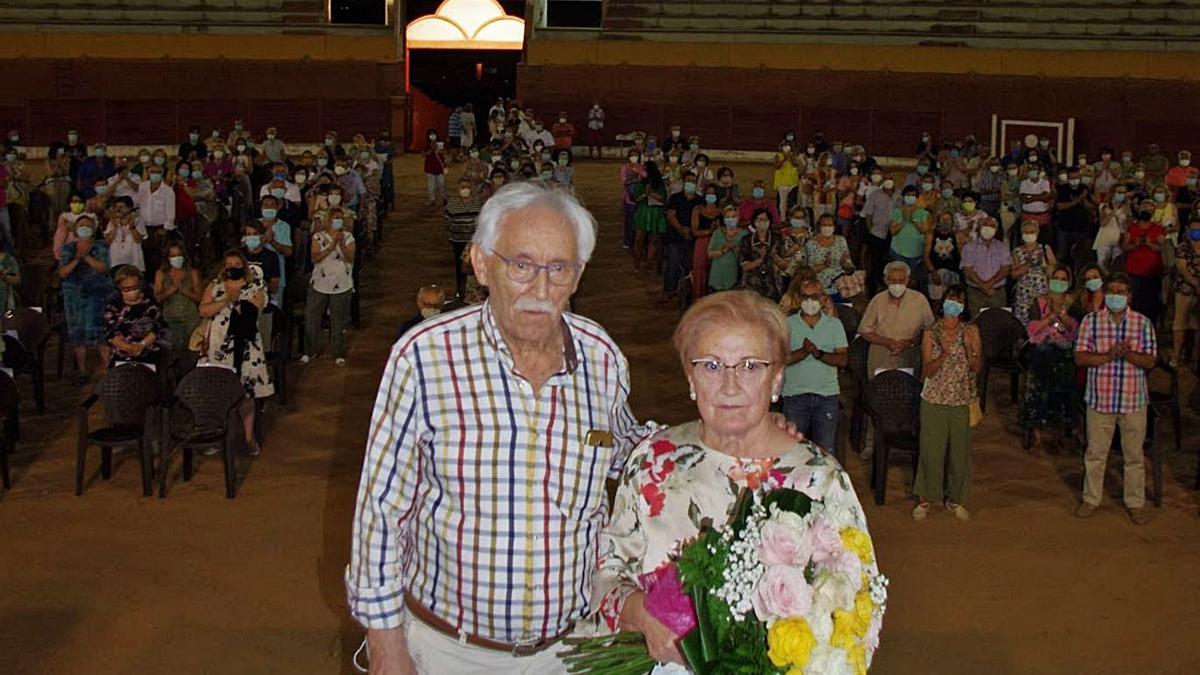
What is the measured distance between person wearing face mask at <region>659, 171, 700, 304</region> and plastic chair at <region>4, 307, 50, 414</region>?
864cm

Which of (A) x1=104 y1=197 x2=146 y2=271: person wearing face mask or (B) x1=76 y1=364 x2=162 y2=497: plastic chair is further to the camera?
(A) x1=104 y1=197 x2=146 y2=271: person wearing face mask

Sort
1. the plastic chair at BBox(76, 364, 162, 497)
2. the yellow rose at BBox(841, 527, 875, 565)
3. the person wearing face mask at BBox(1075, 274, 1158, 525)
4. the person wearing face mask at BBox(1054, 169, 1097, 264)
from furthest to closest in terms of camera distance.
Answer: the person wearing face mask at BBox(1054, 169, 1097, 264) < the plastic chair at BBox(76, 364, 162, 497) < the person wearing face mask at BBox(1075, 274, 1158, 525) < the yellow rose at BBox(841, 527, 875, 565)

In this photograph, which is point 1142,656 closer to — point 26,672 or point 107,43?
point 26,672

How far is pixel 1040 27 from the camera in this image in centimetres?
4409

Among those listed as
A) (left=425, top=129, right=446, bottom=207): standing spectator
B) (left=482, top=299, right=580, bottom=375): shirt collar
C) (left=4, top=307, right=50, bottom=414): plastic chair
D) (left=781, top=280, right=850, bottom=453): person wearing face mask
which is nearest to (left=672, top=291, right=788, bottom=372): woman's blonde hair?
(left=482, top=299, right=580, bottom=375): shirt collar

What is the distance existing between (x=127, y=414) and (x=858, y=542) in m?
10.0

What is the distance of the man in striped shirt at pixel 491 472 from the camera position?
4383 mm

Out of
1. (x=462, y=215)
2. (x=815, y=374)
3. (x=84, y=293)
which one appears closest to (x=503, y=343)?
(x=815, y=374)

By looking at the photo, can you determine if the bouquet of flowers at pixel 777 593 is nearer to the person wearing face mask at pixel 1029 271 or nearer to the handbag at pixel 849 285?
the person wearing face mask at pixel 1029 271

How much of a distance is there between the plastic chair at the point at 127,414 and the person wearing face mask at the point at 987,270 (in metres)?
9.03

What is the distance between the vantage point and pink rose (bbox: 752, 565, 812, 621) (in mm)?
3967

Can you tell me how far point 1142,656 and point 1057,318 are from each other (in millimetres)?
5094

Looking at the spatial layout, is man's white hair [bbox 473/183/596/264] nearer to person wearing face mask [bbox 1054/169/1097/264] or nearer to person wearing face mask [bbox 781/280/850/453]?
person wearing face mask [bbox 781/280/850/453]

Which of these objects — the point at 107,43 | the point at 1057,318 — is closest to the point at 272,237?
the point at 1057,318
